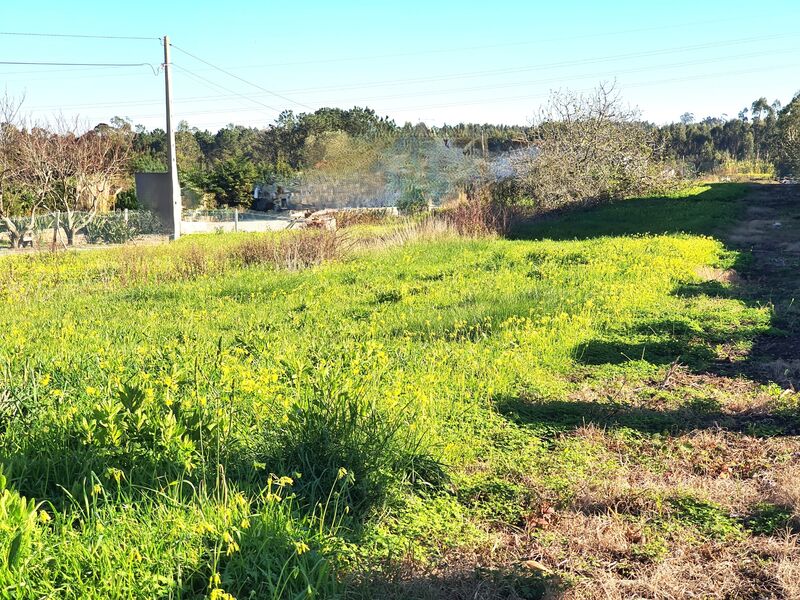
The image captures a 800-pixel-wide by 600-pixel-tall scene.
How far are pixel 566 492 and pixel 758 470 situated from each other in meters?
1.26

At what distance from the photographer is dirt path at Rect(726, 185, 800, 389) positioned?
248 inches

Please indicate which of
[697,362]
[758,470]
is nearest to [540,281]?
[697,362]

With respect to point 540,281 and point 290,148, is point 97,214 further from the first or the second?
point 290,148

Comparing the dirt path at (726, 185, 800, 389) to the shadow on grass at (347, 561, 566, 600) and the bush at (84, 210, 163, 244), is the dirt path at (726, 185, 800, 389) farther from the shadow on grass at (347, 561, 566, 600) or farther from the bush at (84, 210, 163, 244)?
the bush at (84, 210, 163, 244)

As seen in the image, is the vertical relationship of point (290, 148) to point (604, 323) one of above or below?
above

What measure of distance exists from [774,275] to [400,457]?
406 inches

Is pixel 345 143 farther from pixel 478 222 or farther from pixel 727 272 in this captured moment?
pixel 727 272

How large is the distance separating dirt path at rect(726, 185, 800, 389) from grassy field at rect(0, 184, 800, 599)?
0.74 ft

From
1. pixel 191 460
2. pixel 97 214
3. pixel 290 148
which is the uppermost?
pixel 290 148

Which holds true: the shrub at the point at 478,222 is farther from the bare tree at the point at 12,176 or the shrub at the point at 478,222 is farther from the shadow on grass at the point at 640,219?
the bare tree at the point at 12,176

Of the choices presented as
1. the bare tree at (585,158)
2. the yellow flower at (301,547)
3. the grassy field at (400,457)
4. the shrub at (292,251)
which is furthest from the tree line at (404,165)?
the yellow flower at (301,547)

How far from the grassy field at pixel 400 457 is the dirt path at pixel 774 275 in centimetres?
23

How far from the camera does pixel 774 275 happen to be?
11.8m

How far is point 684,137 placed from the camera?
244 ft
